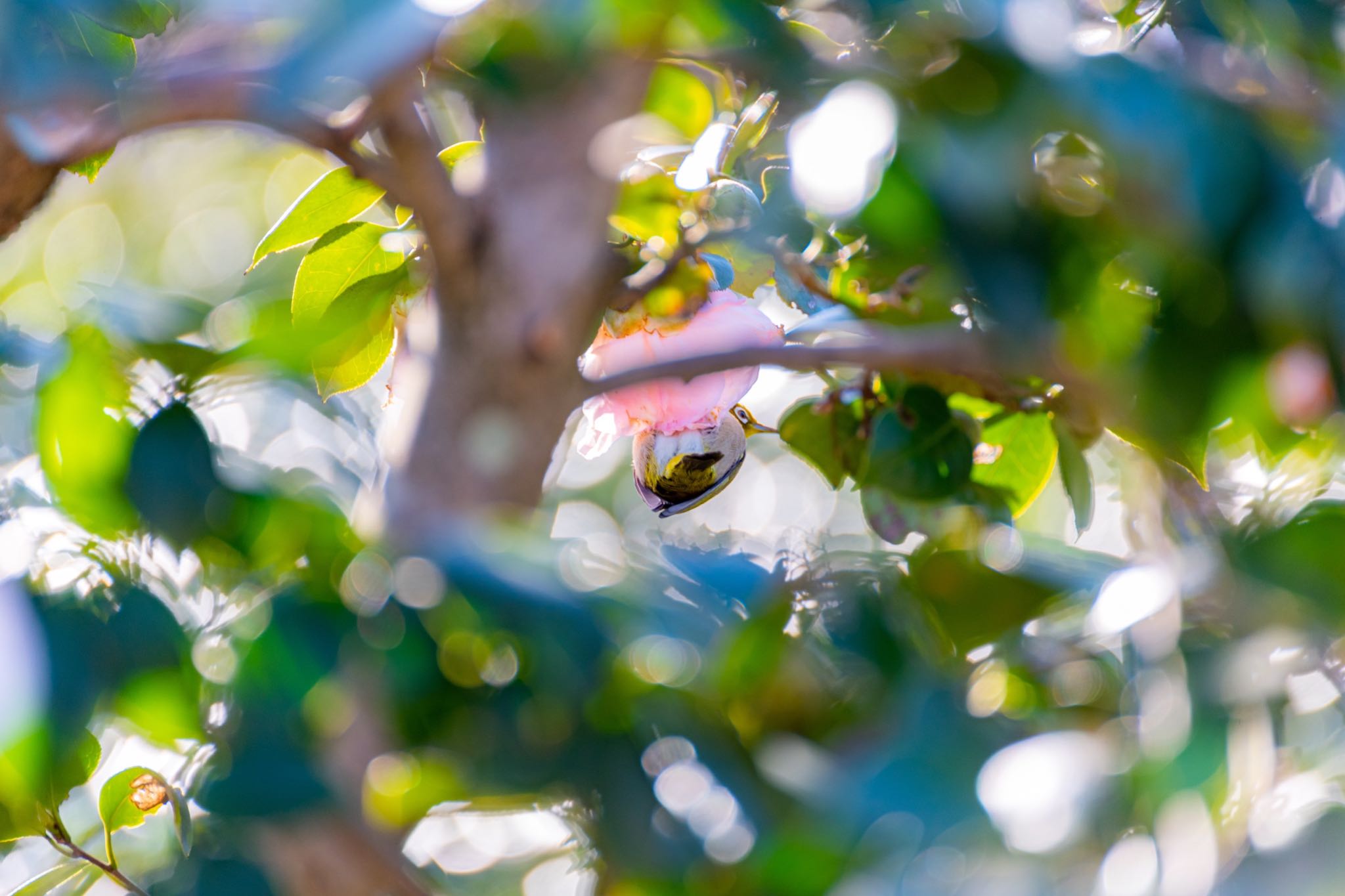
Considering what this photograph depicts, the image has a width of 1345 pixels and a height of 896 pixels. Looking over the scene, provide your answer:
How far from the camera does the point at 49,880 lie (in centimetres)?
71

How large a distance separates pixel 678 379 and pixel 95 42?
0.43m

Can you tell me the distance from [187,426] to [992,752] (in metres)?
0.42

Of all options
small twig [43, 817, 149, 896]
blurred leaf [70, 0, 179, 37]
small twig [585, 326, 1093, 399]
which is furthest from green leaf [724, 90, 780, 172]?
small twig [43, 817, 149, 896]

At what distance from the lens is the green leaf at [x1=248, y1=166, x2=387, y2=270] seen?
73cm

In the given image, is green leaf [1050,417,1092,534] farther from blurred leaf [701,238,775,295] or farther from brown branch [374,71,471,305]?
brown branch [374,71,471,305]

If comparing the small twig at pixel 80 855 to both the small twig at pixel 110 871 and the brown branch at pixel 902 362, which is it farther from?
the brown branch at pixel 902 362

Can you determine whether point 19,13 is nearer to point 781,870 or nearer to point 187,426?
point 187,426

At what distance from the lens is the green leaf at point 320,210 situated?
730mm

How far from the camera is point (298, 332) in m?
0.56

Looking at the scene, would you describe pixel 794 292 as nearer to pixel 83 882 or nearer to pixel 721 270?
pixel 721 270

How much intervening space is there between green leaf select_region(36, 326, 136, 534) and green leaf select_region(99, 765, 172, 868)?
0.20 metres

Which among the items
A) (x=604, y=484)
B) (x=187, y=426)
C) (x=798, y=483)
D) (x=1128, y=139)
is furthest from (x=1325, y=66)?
(x=798, y=483)

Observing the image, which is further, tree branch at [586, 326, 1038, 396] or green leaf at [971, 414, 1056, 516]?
green leaf at [971, 414, 1056, 516]

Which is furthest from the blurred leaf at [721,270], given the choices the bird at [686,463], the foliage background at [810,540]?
the bird at [686,463]
